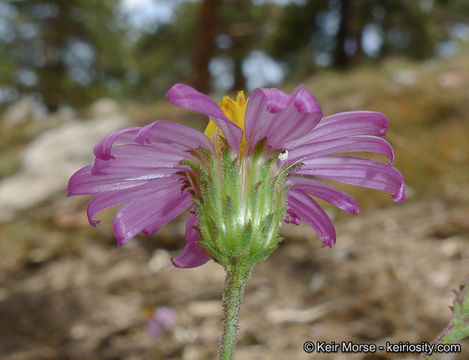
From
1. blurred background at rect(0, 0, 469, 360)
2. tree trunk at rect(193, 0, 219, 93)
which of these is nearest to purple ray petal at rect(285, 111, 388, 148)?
blurred background at rect(0, 0, 469, 360)

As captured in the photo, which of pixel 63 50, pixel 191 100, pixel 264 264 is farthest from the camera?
pixel 63 50

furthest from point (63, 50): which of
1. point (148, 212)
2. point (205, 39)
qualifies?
point (148, 212)

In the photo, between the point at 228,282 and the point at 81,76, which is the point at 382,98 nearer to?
the point at 228,282

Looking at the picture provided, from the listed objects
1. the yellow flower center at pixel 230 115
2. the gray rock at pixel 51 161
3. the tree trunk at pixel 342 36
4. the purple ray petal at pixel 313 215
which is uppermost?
the tree trunk at pixel 342 36

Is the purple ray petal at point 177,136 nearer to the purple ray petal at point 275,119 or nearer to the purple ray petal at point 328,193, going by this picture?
the purple ray petal at point 275,119

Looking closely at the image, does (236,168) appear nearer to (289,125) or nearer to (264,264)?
(289,125)

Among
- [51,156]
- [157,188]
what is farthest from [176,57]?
[157,188]

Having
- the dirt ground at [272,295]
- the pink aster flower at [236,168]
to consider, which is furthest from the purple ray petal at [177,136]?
the dirt ground at [272,295]
